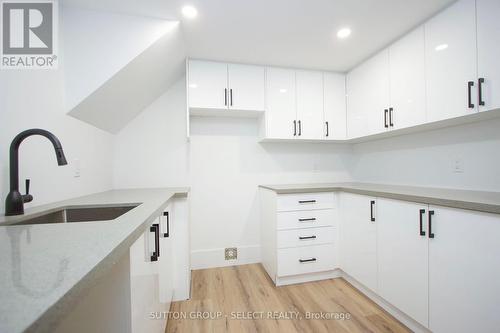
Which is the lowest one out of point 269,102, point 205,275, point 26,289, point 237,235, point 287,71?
point 205,275

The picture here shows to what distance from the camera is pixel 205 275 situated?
216 centimetres

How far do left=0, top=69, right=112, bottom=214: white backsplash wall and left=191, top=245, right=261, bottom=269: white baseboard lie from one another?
126 cm

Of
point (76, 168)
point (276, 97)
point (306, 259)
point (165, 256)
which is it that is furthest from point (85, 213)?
point (276, 97)

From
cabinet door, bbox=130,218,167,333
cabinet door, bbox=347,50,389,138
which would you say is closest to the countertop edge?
cabinet door, bbox=130,218,167,333

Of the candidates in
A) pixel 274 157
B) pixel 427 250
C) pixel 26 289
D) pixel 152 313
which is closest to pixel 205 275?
pixel 152 313

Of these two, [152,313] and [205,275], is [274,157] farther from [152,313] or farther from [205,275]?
[152,313]

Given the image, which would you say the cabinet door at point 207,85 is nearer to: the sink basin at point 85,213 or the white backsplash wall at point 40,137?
the white backsplash wall at point 40,137

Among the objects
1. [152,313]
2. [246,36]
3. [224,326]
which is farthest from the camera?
[246,36]

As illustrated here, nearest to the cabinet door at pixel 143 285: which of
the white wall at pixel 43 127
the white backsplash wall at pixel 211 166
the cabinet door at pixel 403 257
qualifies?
the white wall at pixel 43 127

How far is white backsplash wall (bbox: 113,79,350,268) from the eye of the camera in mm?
2191

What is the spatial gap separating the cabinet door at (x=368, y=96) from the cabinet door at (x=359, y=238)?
727 mm

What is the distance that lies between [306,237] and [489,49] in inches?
69.5

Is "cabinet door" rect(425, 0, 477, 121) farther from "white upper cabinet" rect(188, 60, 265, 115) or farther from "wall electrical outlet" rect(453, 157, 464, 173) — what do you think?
"white upper cabinet" rect(188, 60, 265, 115)

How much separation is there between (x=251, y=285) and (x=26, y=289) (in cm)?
190
